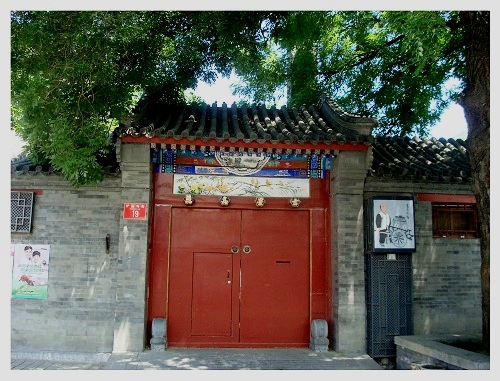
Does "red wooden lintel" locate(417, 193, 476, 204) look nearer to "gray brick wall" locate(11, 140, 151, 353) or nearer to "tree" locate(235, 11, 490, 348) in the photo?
"tree" locate(235, 11, 490, 348)

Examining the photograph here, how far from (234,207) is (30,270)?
10.6 ft

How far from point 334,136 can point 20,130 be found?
4.35 m

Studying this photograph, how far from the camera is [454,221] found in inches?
323

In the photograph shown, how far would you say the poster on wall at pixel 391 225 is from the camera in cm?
754

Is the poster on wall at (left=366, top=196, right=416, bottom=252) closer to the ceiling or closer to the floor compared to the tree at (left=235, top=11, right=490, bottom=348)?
closer to the floor

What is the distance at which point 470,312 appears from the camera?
8031mm

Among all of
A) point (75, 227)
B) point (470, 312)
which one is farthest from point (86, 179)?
point (470, 312)

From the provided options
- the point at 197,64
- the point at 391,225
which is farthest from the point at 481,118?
the point at 197,64

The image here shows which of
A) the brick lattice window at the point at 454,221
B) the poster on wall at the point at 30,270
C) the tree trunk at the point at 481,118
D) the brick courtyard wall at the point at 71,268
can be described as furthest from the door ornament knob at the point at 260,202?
the poster on wall at the point at 30,270

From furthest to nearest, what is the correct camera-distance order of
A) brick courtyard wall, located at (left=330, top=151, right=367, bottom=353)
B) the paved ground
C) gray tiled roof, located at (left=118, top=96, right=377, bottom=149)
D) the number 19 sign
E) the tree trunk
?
1. brick courtyard wall, located at (left=330, top=151, right=367, bottom=353)
2. the number 19 sign
3. gray tiled roof, located at (left=118, top=96, right=377, bottom=149)
4. the paved ground
5. the tree trunk

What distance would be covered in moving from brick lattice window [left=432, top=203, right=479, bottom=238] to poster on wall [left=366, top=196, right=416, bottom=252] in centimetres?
70

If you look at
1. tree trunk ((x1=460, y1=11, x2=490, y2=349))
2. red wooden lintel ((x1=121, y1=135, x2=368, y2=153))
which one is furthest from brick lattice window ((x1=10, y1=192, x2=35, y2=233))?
tree trunk ((x1=460, y1=11, x2=490, y2=349))

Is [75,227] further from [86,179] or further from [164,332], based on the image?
[164,332]

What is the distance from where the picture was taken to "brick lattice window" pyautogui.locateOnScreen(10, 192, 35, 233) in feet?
24.5
